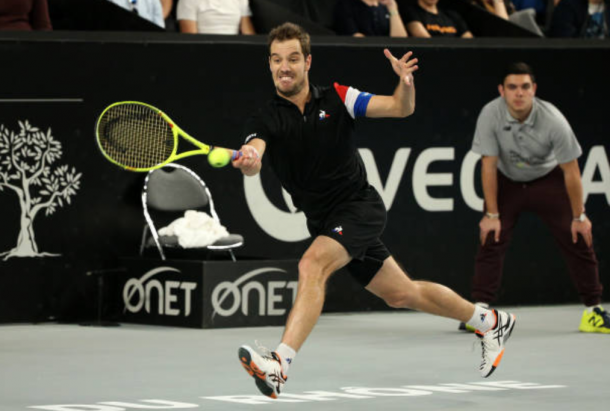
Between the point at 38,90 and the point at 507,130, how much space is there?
123 inches

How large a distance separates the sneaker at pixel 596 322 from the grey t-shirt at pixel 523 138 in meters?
0.99

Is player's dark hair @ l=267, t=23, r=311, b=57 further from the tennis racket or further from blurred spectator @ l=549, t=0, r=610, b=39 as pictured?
blurred spectator @ l=549, t=0, r=610, b=39

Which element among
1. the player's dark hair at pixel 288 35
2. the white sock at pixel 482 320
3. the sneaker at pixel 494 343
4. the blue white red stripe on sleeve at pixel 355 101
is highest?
the player's dark hair at pixel 288 35

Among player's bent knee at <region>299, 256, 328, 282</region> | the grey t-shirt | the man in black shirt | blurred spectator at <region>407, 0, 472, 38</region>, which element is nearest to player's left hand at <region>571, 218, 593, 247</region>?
the grey t-shirt

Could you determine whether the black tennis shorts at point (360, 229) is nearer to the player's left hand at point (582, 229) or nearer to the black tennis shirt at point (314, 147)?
the black tennis shirt at point (314, 147)

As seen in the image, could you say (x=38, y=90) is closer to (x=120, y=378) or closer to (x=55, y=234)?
(x=55, y=234)

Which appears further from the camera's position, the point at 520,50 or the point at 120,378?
the point at 520,50

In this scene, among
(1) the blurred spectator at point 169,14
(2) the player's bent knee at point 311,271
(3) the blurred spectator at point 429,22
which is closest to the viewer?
(2) the player's bent knee at point 311,271

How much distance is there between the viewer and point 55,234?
892 centimetres

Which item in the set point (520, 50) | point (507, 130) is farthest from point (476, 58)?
point (507, 130)

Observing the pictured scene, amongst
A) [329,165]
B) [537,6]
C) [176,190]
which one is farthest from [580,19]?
[329,165]

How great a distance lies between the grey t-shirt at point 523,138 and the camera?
8.55m

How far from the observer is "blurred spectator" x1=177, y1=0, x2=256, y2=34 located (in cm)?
1001

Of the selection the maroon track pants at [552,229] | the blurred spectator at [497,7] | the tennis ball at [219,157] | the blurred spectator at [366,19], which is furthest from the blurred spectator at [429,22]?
the tennis ball at [219,157]
